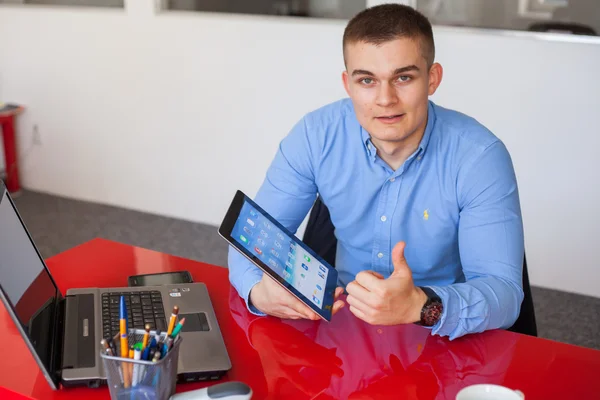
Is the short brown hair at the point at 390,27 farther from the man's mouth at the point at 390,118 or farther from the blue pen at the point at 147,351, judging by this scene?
the blue pen at the point at 147,351

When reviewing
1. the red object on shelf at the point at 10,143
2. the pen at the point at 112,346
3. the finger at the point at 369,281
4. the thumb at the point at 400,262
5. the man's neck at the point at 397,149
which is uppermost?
the man's neck at the point at 397,149

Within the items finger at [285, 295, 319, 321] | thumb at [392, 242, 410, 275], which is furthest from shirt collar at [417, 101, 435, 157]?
finger at [285, 295, 319, 321]

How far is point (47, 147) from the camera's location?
443 cm

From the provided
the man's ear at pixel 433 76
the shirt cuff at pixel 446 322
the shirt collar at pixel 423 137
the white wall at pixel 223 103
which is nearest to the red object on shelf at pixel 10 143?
the white wall at pixel 223 103

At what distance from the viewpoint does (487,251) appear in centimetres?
157

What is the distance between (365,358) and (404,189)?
1.89 ft

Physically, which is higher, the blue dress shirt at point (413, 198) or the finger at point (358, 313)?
the blue dress shirt at point (413, 198)

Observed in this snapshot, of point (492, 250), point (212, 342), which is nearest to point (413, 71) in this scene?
point (492, 250)

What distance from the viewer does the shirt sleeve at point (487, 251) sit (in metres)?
1.42

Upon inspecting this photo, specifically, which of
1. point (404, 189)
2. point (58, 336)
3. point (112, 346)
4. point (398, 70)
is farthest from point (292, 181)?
point (112, 346)

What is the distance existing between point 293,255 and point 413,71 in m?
0.59

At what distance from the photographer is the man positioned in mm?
1459

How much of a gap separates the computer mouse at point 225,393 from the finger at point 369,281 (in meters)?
0.36

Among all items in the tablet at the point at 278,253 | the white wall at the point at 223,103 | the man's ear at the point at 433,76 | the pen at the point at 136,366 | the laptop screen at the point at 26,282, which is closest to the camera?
the pen at the point at 136,366
